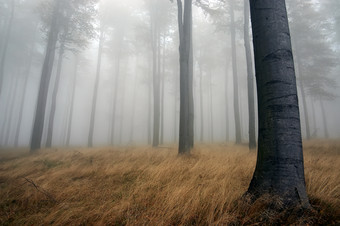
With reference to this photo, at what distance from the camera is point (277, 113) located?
1.69m

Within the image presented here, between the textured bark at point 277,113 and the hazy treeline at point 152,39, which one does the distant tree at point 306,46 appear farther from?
the textured bark at point 277,113

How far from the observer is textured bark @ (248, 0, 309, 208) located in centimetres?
160

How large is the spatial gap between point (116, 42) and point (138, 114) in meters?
26.8

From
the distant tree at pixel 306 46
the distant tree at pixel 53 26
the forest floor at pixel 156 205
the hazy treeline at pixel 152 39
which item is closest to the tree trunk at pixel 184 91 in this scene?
the hazy treeline at pixel 152 39

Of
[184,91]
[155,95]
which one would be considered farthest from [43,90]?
[184,91]

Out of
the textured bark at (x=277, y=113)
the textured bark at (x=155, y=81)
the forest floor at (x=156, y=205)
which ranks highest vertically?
the textured bark at (x=155, y=81)

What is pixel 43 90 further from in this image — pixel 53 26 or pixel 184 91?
pixel 184 91

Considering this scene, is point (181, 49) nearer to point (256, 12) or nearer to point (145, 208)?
point (256, 12)

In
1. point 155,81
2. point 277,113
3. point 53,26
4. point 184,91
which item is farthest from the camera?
point 155,81

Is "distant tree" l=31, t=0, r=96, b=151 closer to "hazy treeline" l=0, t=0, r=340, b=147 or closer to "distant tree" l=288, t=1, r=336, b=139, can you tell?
"hazy treeline" l=0, t=0, r=340, b=147

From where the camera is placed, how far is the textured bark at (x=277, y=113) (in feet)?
5.25

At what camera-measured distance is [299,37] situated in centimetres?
1295

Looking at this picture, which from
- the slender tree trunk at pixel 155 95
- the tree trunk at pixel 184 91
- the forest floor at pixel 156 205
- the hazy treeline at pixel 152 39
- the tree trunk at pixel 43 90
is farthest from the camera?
the slender tree trunk at pixel 155 95

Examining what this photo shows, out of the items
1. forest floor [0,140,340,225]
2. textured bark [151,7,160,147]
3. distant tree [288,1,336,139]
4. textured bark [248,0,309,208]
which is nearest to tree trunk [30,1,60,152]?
textured bark [151,7,160,147]
